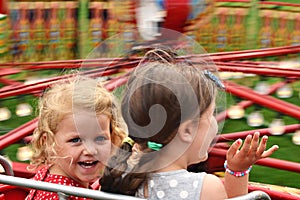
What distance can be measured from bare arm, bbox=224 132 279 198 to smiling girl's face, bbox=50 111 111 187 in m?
0.44

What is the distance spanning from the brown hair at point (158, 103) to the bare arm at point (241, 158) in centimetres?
12

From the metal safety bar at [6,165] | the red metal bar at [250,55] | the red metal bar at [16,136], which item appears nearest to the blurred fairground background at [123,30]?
the red metal bar at [250,55]

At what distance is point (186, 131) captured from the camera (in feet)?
5.97

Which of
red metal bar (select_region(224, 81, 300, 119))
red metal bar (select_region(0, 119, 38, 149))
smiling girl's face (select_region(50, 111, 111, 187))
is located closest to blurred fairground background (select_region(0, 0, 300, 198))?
red metal bar (select_region(224, 81, 300, 119))

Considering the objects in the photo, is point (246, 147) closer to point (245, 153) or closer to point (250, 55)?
point (245, 153)

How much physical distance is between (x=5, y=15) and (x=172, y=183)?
13.0 ft

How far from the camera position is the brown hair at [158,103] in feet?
5.91

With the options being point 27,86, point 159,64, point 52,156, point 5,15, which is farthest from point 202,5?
point 159,64

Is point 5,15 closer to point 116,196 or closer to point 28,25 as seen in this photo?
point 28,25

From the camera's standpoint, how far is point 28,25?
6.03 metres

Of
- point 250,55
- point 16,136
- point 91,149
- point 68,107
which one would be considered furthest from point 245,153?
point 250,55

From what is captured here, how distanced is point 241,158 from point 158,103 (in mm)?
219

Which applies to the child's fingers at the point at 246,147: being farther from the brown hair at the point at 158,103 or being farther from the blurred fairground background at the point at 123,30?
the blurred fairground background at the point at 123,30

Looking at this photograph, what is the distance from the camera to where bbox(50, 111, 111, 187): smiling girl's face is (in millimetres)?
2156
